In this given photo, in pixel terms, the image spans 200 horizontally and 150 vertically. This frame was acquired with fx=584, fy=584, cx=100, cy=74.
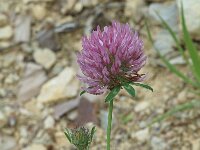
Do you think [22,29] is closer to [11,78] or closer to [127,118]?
[11,78]

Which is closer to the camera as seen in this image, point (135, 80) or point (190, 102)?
point (135, 80)

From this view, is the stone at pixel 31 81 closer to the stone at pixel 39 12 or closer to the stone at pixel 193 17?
the stone at pixel 39 12

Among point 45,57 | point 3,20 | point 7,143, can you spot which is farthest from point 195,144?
point 3,20

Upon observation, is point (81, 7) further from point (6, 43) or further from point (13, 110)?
point (13, 110)

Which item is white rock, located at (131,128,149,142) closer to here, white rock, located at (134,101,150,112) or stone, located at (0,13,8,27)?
white rock, located at (134,101,150,112)

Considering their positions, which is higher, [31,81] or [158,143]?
[31,81]

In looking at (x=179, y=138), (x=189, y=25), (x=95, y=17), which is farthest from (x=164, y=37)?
(x=179, y=138)
